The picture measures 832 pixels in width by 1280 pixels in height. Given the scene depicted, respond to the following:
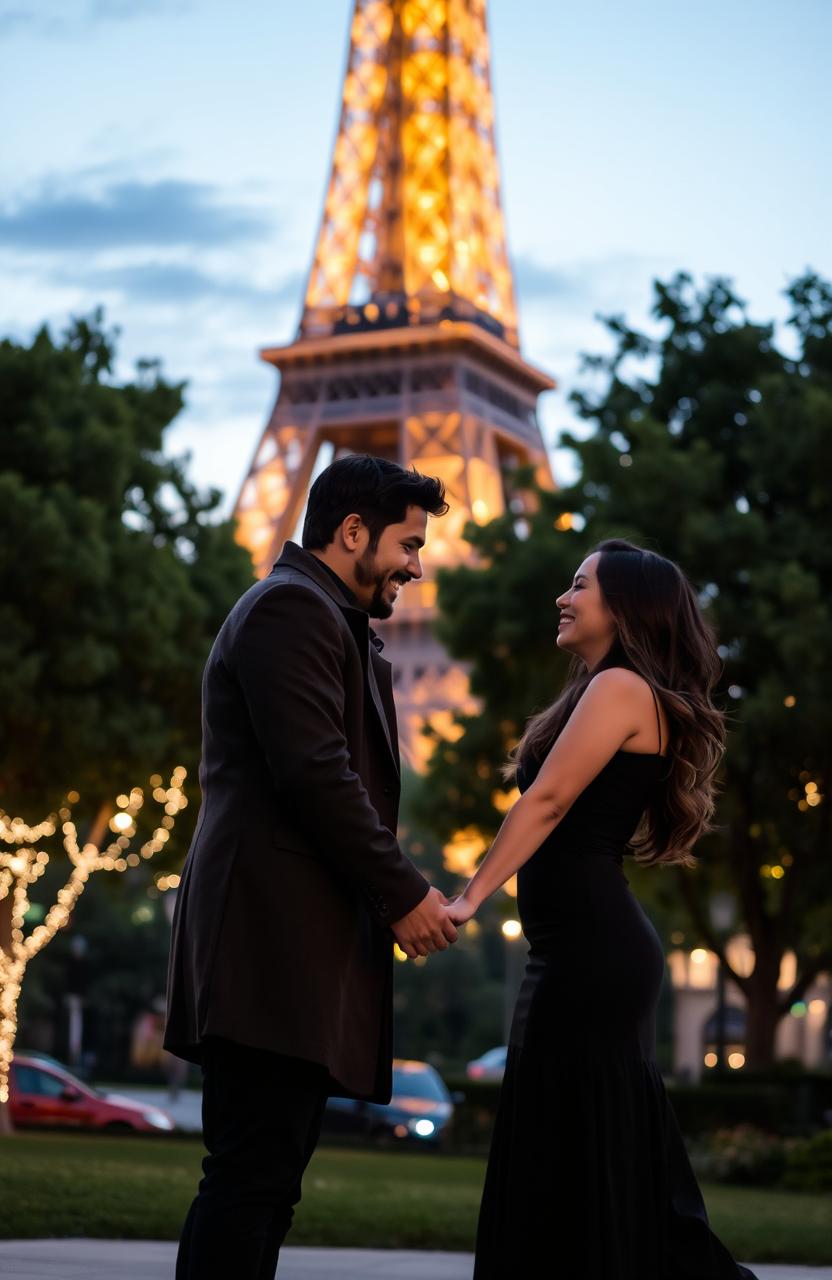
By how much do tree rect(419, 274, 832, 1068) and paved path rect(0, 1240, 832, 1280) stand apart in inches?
532

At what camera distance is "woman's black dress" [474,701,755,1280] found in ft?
16.3

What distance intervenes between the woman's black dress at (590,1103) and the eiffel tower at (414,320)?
4507 cm

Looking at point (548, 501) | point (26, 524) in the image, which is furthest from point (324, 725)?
point (548, 501)

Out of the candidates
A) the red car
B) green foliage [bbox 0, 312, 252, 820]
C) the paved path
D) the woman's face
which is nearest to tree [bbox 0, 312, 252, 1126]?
green foliage [bbox 0, 312, 252, 820]

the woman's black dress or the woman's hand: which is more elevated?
the woman's hand

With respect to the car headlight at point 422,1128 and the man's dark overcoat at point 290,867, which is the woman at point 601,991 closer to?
the man's dark overcoat at point 290,867

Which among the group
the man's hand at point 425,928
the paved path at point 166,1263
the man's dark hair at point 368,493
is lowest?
the paved path at point 166,1263

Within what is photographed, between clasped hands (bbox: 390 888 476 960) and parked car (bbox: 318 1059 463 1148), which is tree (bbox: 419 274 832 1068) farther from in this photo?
clasped hands (bbox: 390 888 476 960)

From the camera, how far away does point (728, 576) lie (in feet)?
76.6

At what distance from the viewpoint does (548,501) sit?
26.1 m

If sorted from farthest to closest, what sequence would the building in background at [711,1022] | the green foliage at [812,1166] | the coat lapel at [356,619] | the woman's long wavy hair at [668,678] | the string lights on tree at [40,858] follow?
the building in background at [711,1022] < the string lights on tree at [40,858] < the green foliage at [812,1166] < the woman's long wavy hair at [668,678] < the coat lapel at [356,619]

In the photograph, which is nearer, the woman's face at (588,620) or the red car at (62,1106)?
the woman's face at (588,620)

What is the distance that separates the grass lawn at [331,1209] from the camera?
9391 mm

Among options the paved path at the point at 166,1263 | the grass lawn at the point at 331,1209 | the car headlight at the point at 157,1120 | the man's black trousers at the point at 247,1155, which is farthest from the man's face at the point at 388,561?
the car headlight at the point at 157,1120
